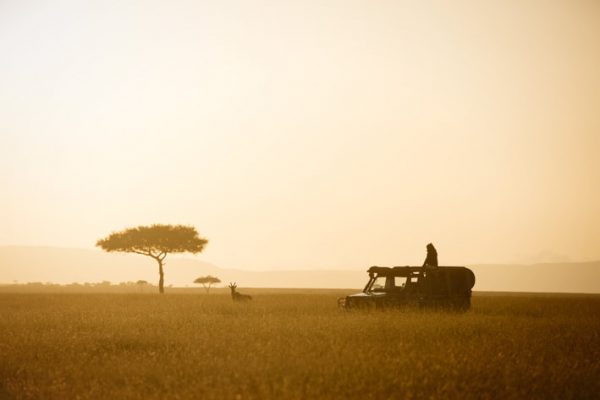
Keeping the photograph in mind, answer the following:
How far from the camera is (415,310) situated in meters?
19.6

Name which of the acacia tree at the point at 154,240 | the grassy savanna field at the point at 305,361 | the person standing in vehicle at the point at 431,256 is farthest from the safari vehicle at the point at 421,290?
the acacia tree at the point at 154,240

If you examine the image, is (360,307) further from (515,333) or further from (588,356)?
(588,356)

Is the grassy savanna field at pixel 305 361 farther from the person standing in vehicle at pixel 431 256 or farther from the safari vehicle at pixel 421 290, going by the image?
the person standing in vehicle at pixel 431 256

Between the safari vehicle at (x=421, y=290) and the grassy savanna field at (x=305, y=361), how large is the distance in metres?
3.45

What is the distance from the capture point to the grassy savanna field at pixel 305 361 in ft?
27.8

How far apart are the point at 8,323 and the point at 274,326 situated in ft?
29.2

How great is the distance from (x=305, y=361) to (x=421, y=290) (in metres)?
11.1

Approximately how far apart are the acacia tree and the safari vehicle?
4445cm

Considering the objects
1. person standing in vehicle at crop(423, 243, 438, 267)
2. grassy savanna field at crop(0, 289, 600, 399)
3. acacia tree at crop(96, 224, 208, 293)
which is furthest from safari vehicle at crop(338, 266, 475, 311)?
acacia tree at crop(96, 224, 208, 293)

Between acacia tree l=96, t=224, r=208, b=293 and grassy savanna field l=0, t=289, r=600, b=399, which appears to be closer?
grassy savanna field l=0, t=289, r=600, b=399

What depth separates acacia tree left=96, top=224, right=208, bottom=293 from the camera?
205ft

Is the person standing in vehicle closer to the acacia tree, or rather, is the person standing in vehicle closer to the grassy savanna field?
the grassy savanna field

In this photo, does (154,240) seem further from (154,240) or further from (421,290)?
(421,290)

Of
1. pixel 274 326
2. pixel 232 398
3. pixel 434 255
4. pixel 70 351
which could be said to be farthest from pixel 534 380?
pixel 434 255
